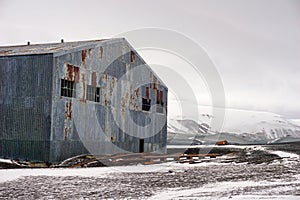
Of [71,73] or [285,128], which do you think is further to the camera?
[285,128]

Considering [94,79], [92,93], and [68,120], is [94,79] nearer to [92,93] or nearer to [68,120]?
[92,93]

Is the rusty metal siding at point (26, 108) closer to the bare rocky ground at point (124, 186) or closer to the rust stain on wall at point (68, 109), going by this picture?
the rust stain on wall at point (68, 109)

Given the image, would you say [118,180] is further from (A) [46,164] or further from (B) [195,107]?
(B) [195,107]

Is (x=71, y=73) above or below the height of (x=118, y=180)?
above

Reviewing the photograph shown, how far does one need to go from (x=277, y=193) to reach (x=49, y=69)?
1654 centimetres

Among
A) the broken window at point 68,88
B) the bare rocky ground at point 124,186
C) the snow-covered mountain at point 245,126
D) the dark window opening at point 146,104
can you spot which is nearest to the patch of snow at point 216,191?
the bare rocky ground at point 124,186

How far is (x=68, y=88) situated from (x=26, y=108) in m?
2.84

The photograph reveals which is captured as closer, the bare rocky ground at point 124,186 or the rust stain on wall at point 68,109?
the bare rocky ground at point 124,186

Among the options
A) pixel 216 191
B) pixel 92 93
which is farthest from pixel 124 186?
pixel 92 93

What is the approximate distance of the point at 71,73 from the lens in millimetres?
25578

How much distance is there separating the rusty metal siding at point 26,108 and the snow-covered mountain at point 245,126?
66.4 meters

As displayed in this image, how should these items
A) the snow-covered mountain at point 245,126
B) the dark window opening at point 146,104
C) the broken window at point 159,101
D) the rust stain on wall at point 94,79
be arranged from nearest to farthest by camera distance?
the rust stain on wall at point 94,79 < the dark window opening at point 146,104 < the broken window at point 159,101 < the snow-covered mountain at point 245,126

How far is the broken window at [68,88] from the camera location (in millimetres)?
24927

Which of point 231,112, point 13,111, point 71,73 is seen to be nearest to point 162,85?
point 71,73
